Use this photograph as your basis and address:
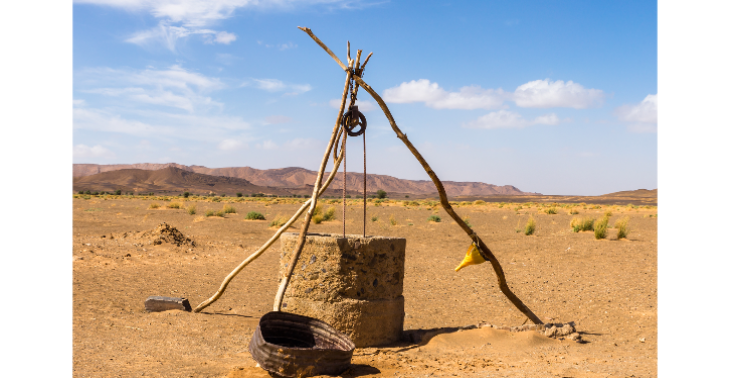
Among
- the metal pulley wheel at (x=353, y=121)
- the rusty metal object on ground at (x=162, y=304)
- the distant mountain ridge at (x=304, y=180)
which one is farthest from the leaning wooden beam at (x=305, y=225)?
the distant mountain ridge at (x=304, y=180)

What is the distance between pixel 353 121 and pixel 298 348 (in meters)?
2.72

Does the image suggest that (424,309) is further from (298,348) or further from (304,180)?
(304,180)

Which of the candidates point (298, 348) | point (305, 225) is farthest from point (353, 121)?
point (298, 348)

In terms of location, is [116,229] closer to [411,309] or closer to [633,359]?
[411,309]

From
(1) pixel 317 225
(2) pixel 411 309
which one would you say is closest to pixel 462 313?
(2) pixel 411 309

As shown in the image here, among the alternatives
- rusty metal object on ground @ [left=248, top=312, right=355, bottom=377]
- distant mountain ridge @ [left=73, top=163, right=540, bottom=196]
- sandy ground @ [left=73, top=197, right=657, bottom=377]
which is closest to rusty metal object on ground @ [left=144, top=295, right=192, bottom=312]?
sandy ground @ [left=73, top=197, right=657, bottom=377]

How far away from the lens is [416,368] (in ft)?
16.0

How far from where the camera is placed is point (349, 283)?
18.1ft

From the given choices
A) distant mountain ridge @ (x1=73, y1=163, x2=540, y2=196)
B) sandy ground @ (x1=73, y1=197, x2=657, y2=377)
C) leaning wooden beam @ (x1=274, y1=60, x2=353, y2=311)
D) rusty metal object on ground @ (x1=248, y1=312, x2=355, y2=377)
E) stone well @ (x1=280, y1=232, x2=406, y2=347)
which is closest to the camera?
rusty metal object on ground @ (x1=248, y1=312, x2=355, y2=377)

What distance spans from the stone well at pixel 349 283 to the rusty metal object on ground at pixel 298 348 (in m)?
0.52

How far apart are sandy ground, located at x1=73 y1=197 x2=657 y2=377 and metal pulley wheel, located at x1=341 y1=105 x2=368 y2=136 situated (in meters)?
2.45

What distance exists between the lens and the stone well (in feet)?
18.1

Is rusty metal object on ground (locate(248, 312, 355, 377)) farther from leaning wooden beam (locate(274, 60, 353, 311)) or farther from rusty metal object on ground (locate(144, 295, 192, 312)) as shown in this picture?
rusty metal object on ground (locate(144, 295, 192, 312))

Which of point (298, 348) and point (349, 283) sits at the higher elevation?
point (349, 283)
